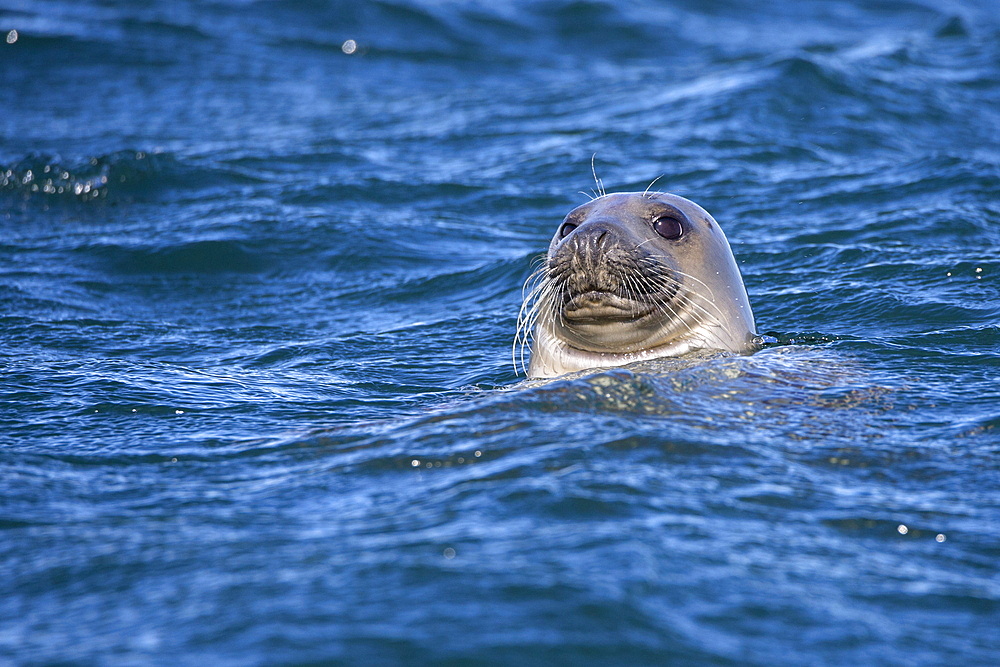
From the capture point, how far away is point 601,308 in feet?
18.9

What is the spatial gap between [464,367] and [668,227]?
1519 mm

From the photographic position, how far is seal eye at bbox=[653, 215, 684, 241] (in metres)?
6.18

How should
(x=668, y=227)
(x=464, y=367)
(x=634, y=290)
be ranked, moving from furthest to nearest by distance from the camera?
(x=464, y=367) < (x=668, y=227) < (x=634, y=290)

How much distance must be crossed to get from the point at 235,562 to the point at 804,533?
67.1 inches

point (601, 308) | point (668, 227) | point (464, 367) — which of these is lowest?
point (464, 367)

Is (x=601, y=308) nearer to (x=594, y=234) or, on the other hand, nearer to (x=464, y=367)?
(x=594, y=234)

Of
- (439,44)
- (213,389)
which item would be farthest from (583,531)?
(439,44)

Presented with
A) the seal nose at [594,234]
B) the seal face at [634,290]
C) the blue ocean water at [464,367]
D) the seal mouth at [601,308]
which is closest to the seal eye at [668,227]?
the seal face at [634,290]

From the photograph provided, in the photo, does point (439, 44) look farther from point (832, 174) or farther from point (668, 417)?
point (668, 417)

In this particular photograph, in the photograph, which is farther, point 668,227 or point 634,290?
point 668,227

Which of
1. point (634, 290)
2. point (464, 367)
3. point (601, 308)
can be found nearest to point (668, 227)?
point (634, 290)

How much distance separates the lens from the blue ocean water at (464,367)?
3414 mm

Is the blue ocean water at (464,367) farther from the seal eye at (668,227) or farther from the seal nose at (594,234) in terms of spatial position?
the seal eye at (668,227)

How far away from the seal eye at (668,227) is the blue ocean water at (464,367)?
774mm
